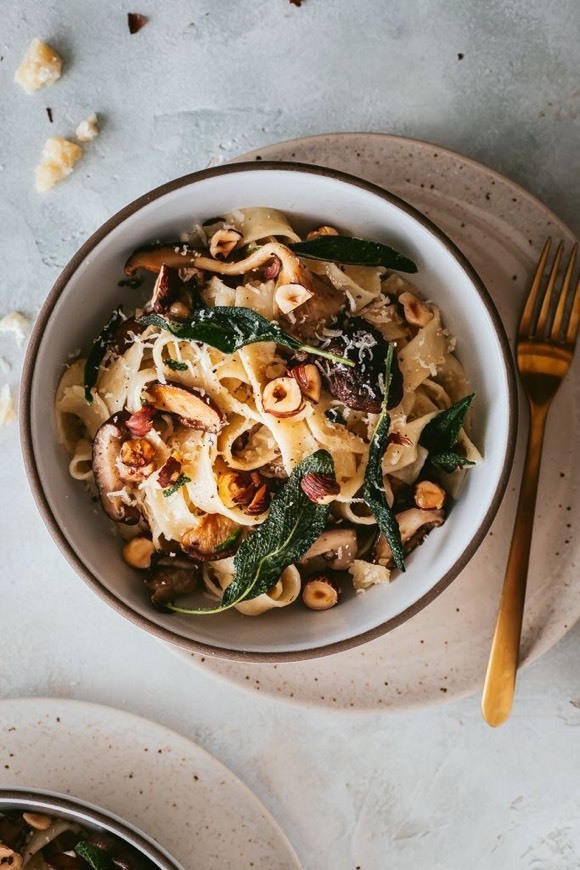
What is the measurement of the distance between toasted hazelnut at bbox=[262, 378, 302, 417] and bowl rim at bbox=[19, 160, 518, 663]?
570 millimetres

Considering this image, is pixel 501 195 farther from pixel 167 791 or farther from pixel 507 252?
pixel 167 791

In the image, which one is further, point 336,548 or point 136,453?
point 336,548

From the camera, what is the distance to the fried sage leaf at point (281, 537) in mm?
2268

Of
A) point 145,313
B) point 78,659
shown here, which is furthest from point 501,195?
point 78,659

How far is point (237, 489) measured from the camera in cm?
238

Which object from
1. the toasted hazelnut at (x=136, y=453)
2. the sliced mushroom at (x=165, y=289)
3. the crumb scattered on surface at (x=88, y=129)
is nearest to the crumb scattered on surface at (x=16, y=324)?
the crumb scattered on surface at (x=88, y=129)

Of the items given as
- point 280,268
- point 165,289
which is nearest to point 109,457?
point 165,289

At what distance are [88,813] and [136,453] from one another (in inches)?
54.5

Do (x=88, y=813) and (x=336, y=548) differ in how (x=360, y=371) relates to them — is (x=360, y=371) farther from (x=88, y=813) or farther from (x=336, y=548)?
(x=88, y=813)

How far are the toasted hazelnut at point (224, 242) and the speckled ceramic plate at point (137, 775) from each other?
1.70m

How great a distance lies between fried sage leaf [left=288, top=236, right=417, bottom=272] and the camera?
2.37 meters

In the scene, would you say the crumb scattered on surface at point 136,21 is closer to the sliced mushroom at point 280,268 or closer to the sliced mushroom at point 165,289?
the sliced mushroom at point 280,268

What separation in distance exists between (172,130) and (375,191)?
3.40 ft

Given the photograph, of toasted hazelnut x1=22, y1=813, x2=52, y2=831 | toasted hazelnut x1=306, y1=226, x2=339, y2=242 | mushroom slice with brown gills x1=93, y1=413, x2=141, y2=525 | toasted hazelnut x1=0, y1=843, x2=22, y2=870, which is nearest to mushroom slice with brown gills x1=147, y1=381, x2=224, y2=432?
mushroom slice with brown gills x1=93, y1=413, x2=141, y2=525
